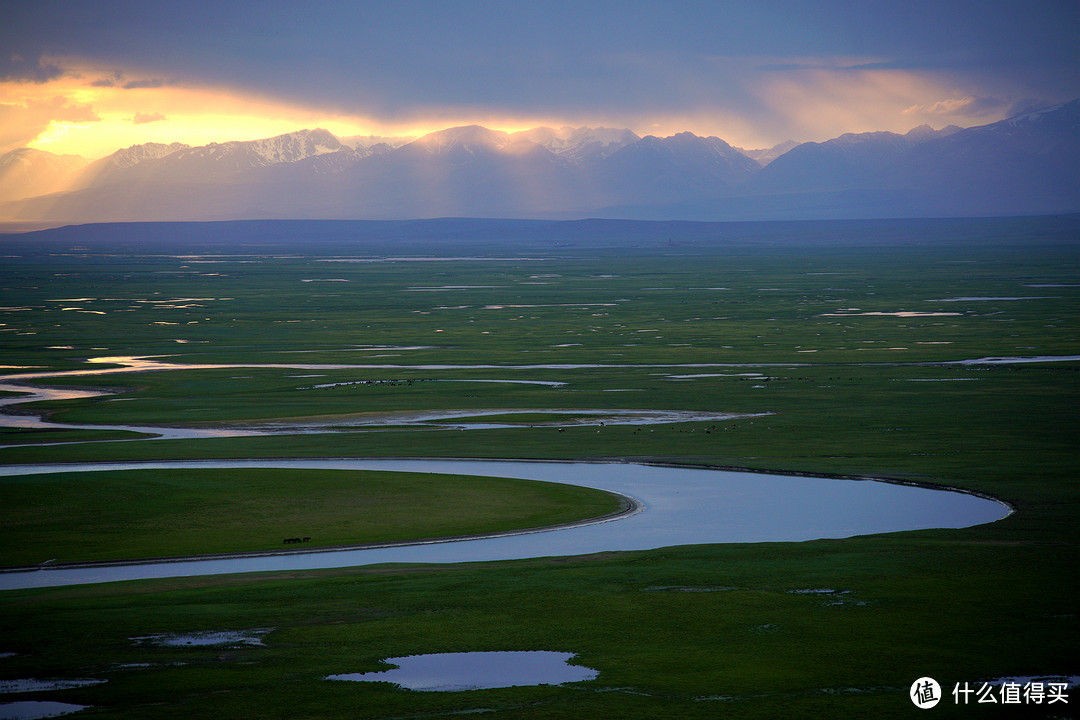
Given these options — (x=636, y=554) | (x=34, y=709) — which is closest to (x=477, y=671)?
(x=34, y=709)

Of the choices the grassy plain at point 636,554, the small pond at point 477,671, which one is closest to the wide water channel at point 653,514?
the grassy plain at point 636,554

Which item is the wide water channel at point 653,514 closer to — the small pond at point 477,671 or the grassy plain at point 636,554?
the grassy plain at point 636,554

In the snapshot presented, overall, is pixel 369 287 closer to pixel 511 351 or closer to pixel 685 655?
pixel 511 351

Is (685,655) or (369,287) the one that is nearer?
(685,655)

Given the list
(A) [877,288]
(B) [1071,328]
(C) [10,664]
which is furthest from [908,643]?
(A) [877,288]

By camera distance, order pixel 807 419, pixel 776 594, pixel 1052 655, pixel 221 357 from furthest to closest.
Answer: pixel 221 357 < pixel 807 419 < pixel 776 594 < pixel 1052 655
